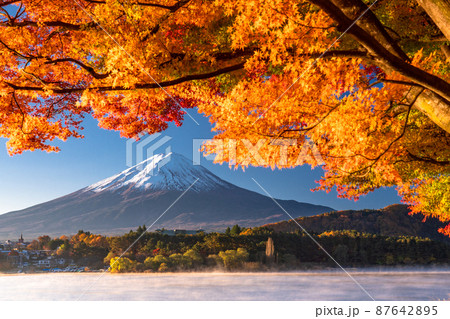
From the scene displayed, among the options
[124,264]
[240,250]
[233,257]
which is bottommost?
[124,264]

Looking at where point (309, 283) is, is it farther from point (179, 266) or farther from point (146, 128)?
point (146, 128)

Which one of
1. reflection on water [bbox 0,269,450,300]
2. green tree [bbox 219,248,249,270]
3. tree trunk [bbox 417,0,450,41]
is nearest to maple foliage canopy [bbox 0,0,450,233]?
tree trunk [bbox 417,0,450,41]

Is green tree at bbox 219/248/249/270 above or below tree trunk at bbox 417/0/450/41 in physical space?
below

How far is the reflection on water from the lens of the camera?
26062 millimetres

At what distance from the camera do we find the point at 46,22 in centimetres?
706

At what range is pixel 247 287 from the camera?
3000cm

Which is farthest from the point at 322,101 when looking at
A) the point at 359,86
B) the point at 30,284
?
the point at 30,284

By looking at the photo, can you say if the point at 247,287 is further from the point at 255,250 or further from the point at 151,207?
the point at 151,207

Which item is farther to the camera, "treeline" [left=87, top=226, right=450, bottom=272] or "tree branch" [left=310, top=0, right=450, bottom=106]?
"treeline" [left=87, top=226, right=450, bottom=272]

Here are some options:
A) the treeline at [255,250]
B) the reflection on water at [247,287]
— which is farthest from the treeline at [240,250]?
the reflection on water at [247,287]

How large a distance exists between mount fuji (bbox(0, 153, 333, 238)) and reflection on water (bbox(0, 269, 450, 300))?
29.5m

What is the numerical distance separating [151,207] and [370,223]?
152 ft

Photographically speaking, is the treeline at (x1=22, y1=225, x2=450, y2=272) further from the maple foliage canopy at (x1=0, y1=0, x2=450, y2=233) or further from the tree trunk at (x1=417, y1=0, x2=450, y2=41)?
the tree trunk at (x1=417, y1=0, x2=450, y2=41)

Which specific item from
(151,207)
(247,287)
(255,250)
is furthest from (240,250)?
(151,207)
